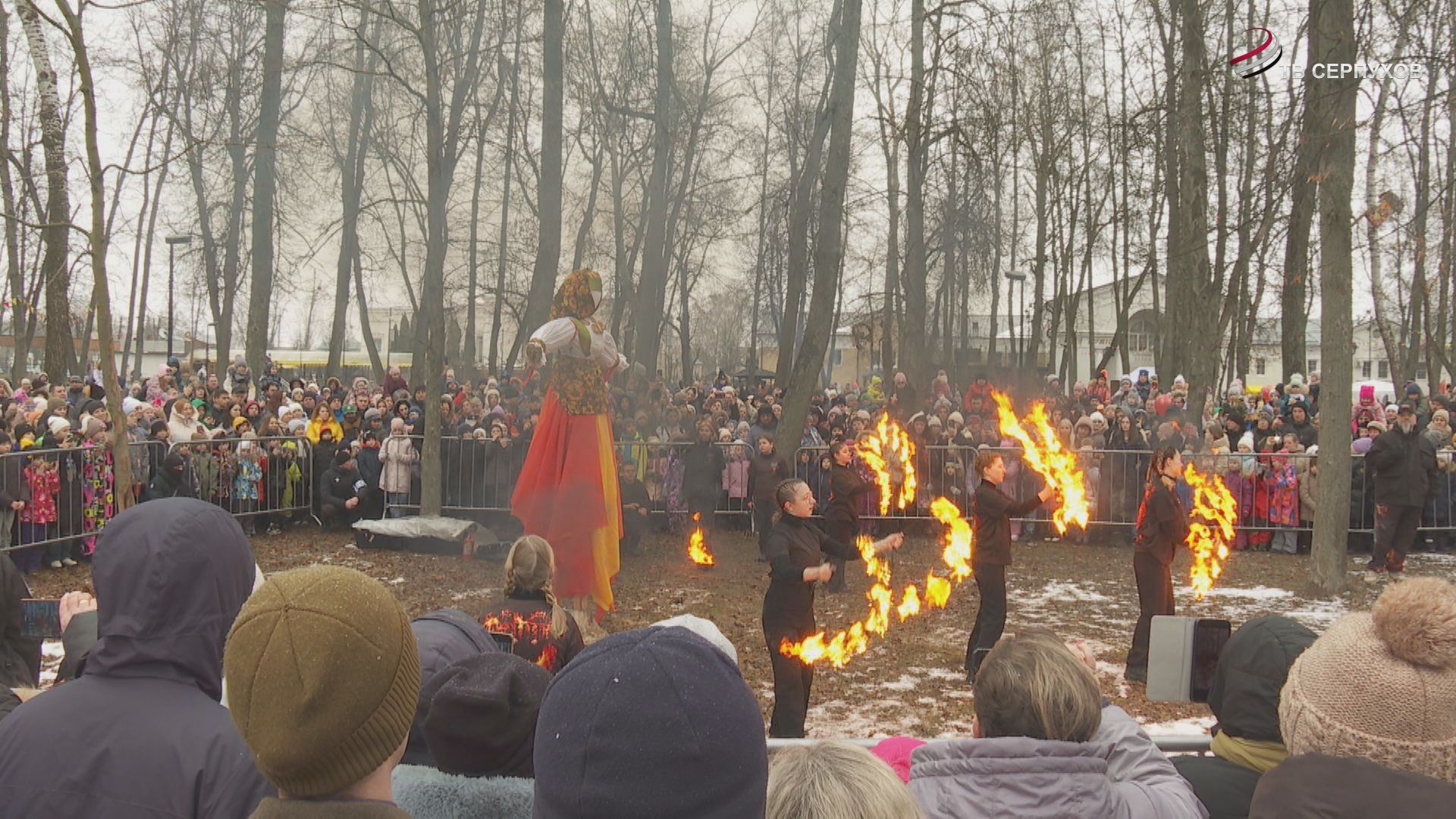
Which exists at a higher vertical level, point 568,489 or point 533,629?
point 568,489

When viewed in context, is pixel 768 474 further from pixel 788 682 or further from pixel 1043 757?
pixel 1043 757

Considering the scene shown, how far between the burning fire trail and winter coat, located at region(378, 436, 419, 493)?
6472 millimetres

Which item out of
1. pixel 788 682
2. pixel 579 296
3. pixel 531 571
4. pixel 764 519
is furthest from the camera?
pixel 764 519

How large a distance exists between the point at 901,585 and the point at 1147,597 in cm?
394

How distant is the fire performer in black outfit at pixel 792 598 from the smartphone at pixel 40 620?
3965mm

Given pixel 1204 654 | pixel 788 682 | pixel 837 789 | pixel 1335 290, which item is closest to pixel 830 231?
pixel 1335 290

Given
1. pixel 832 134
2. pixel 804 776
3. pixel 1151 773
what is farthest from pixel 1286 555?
pixel 804 776

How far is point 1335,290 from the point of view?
11359 millimetres

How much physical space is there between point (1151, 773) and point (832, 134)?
1148cm

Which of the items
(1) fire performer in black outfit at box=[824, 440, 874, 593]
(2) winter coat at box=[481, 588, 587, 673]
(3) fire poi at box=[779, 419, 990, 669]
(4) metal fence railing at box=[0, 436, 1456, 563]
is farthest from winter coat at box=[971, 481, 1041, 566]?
(4) metal fence railing at box=[0, 436, 1456, 563]

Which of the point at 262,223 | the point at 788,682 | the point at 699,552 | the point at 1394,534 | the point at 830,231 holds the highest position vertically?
the point at 262,223

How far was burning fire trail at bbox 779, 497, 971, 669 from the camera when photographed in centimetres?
911

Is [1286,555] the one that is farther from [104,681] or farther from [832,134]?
[104,681]

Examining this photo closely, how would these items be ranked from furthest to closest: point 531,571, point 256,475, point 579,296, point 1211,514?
point 256,475
point 1211,514
point 579,296
point 531,571
